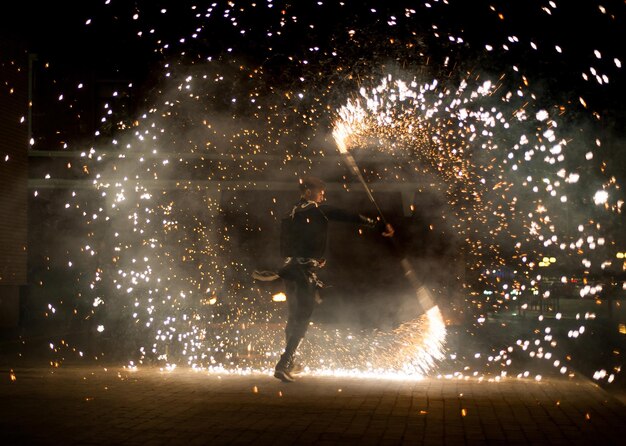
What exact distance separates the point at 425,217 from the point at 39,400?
1076cm

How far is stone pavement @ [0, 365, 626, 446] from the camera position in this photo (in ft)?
18.5

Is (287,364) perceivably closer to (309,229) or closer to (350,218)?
(309,229)

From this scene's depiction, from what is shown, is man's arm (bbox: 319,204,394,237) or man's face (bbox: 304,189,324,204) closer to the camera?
man's arm (bbox: 319,204,394,237)

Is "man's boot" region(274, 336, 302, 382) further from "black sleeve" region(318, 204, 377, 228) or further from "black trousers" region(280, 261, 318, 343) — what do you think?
"black sleeve" region(318, 204, 377, 228)

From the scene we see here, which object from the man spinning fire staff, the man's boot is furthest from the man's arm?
the man's boot

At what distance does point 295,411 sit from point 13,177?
44.3ft

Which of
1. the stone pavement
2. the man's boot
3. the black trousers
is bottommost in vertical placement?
the stone pavement

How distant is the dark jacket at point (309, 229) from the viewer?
27.5 ft

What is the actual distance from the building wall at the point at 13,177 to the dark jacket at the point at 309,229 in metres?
10.6

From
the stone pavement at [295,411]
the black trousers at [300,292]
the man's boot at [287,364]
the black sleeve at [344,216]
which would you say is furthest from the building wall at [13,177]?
the black sleeve at [344,216]

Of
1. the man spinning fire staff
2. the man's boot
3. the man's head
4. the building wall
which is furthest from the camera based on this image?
the building wall

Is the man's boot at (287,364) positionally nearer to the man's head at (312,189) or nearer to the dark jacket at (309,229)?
the dark jacket at (309,229)

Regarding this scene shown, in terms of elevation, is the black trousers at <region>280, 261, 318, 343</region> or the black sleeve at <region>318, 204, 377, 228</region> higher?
the black sleeve at <region>318, 204, 377, 228</region>

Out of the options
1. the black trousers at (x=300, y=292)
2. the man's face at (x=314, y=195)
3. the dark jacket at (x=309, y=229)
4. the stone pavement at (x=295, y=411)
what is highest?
the man's face at (x=314, y=195)
